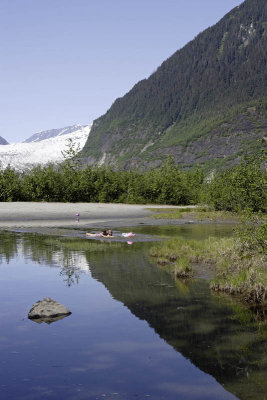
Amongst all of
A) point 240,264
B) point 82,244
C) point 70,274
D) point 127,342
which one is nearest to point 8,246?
point 82,244

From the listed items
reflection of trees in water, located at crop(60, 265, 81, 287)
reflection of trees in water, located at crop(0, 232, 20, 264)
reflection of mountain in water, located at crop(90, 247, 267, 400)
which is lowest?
reflection of mountain in water, located at crop(90, 247, 267, 400)

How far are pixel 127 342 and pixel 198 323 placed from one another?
2.71 meters

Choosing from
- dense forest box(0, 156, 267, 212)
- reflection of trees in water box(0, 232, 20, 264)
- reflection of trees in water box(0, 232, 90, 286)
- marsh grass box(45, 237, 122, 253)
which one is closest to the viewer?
reflection of trees in water box(0, 232, 90, 286)

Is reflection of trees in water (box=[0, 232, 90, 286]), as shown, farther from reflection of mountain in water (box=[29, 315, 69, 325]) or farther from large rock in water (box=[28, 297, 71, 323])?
reflection of mountain in water (box=[29, 315, 69, 325])

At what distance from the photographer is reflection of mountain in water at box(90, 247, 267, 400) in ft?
36.4

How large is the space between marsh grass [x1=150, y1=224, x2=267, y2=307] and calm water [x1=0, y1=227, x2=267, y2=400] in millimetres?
786

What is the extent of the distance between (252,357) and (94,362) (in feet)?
12.8

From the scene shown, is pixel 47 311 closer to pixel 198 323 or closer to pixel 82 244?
pixel 198 323

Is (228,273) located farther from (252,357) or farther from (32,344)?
(32,344)

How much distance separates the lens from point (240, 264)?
762 inches

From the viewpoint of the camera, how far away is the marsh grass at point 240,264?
55.5 ft

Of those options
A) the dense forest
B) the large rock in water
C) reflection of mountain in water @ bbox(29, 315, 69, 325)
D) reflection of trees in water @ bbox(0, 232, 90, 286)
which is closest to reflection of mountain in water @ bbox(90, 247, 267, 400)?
reflection of trees in water @ bbox(0, 232, 90, 286)

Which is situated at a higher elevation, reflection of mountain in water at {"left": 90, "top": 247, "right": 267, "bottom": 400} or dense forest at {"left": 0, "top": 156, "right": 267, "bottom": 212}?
dense forest at {"left": 0, "top": 156, "right": 267, "bottom": 212}

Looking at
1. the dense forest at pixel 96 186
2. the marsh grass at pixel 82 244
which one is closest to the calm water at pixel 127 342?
the marsh grass at pixel 82 244
